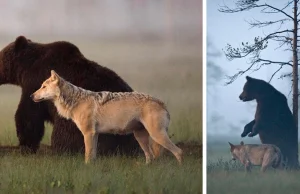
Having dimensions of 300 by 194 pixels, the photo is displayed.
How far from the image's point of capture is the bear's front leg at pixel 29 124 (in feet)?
21.0

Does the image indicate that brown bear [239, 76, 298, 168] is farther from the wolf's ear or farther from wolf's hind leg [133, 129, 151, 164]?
the wolf's ear

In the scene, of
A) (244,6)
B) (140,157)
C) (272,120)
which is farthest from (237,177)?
(244,6)

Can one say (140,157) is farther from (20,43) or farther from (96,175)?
(20,43)

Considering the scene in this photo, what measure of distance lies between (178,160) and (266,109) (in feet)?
3.42

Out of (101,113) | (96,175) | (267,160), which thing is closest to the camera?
(96,175)

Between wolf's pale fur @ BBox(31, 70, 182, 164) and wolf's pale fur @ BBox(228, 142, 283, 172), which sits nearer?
wolf's pale fur @ BBox(31, 70, 182, 164)

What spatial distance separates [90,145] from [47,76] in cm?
80

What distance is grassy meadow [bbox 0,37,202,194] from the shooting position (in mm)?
6246

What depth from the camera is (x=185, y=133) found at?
6.49 meters

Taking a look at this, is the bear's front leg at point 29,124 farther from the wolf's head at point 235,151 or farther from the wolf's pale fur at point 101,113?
the wolf's head at point 235,151

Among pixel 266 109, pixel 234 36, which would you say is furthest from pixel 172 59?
pixel 266 109

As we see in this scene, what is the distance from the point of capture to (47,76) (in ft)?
21.1

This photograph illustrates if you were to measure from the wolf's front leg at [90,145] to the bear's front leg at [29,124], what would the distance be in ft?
1.52

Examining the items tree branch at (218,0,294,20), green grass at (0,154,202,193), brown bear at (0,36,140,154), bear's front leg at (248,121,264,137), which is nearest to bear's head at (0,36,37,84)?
brown bear at (0,36,140,154)
